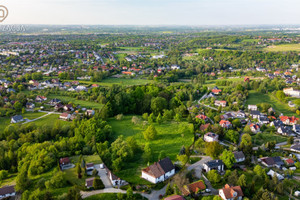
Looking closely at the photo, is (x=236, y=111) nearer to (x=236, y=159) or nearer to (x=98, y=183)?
(x=236, y=159)

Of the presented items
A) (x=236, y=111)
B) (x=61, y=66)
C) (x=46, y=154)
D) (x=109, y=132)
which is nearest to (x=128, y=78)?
(x=61, y=66)

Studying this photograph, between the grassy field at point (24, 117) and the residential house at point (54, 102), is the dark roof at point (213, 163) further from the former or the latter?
the residential house at point (54, 102)

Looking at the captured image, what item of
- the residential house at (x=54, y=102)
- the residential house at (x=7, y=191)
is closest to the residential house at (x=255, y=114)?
the residential house at (x=7, y=191)

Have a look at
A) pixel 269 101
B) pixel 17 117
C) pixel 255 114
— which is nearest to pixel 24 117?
pixel 17 117

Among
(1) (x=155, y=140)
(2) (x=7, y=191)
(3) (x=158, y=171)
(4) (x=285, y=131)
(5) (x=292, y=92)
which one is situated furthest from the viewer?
(5) (x=292, y=92)

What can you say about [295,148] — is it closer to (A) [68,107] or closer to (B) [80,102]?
(A) [68,107]

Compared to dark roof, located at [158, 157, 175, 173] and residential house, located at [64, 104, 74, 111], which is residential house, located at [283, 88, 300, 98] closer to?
residential house, located at [64, 104, 74, 111]

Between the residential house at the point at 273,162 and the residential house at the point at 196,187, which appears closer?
the residential house at the point at 196,187
